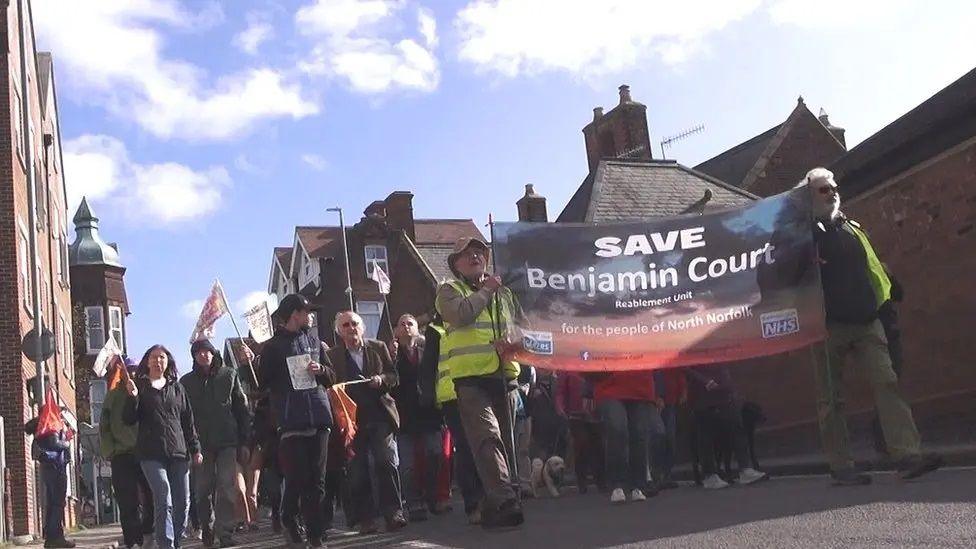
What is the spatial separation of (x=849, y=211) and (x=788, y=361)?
3.23 metres

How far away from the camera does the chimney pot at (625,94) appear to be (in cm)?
3694

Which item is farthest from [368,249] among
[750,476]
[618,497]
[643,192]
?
[618,497]

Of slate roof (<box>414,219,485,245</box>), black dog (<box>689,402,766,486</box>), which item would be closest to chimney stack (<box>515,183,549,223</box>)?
slate roof (<box>414,219,485,245</box>)

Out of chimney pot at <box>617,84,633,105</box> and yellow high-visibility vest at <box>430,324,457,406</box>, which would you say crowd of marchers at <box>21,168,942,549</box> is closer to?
yellow high-visibility vest at <box>430,324,457,406</box>

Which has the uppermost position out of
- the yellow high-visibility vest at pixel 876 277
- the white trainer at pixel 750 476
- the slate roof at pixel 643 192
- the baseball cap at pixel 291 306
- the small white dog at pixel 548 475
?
the slate roof at pixel 643 192

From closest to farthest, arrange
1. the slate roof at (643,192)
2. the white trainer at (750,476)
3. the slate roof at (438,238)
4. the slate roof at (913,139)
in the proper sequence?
the white trainer at (750,476) < the slate roof at (913,139) < the slate roof at (643,192) < the slate roof at (438,238)

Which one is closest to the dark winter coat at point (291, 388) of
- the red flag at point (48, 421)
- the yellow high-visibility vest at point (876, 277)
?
the yellow high-visibility vest at point (876, 277)

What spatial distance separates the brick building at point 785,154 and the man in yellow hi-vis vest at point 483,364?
28.9 meters

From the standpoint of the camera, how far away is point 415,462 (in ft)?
34.8

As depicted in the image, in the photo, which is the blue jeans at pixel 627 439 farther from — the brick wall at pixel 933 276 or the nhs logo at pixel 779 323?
the brick wall at pixel 933 276

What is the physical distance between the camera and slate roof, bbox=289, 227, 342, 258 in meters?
56.7

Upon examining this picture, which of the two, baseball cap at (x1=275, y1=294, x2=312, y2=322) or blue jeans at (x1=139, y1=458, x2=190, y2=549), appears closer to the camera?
baseball cap at (x1=275, y1=294, x2=312, y2=322)

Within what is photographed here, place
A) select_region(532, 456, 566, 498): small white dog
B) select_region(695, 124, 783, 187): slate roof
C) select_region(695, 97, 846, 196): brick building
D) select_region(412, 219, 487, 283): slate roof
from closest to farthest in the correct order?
select_region(532, 456, 566, 498): small white dog
select_region(695, 97, 846, 196): brick building
select_region(695, 124, 783, 187): slate roof
select_region(412, 219, 487, 283): slate roof

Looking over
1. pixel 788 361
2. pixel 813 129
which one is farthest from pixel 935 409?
pixel 813 129
